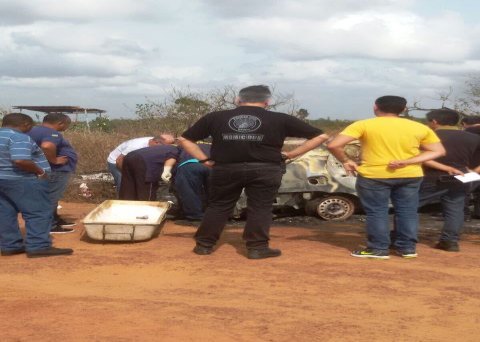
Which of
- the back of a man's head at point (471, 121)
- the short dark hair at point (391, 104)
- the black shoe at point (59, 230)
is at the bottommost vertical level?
the black shoe at point (59, 230)

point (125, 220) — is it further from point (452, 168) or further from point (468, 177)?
point (468, 177)

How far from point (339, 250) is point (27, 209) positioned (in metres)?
3.35

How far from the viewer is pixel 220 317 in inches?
183

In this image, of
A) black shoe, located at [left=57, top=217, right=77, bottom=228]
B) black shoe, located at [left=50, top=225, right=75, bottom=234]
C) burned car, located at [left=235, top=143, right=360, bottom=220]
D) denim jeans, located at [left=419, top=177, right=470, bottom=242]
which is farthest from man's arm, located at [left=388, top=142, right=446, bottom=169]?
black shoe, located at [left=57, top=217, right=77, bottom=228]

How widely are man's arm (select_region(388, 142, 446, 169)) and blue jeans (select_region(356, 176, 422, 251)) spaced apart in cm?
18

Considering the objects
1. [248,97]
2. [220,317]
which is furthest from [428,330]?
[248,97]

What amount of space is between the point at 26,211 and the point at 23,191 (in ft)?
0.70

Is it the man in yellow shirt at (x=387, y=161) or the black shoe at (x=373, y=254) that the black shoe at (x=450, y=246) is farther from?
the black shoe at (x=373, y=254)

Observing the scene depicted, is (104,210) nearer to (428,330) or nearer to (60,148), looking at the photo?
(60,148)

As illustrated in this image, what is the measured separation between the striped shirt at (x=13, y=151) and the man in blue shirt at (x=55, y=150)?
1.01 meters

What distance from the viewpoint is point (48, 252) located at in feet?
22.1

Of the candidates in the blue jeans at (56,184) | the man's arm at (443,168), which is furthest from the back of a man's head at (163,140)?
the man's arm at (443,168)

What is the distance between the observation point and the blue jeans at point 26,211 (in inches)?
261

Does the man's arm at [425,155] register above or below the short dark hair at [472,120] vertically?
below
